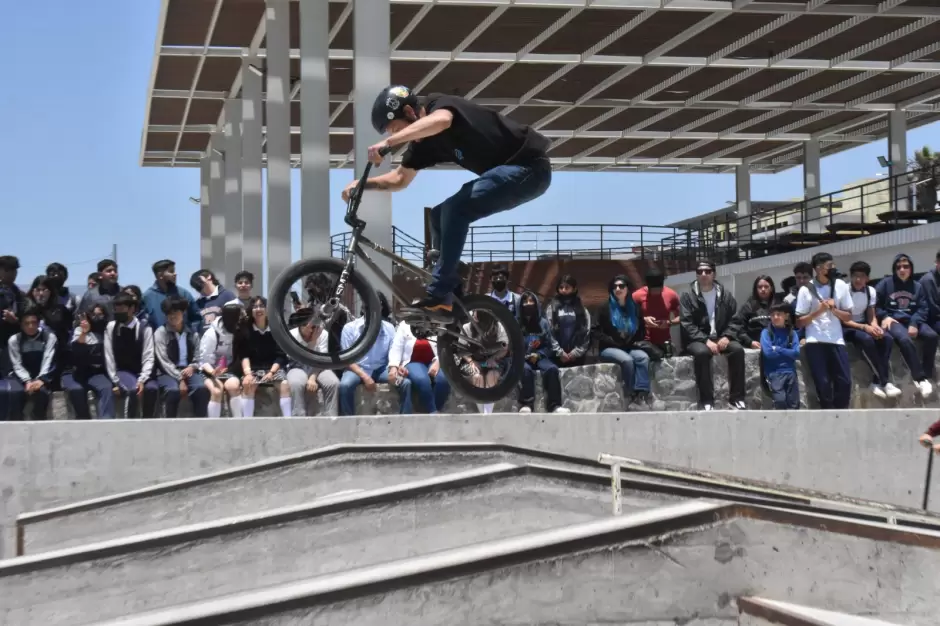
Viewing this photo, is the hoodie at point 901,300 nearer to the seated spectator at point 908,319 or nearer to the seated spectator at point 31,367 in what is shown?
the seated spectator at point 908,319

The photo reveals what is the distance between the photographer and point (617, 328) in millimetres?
11391

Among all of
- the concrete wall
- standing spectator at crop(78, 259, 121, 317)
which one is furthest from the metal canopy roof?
the concrete wall

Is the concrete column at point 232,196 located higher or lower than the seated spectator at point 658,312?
higher

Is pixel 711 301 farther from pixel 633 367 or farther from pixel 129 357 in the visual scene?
pixel 129 357

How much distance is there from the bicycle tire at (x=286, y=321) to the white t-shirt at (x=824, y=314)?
5852 millimetres

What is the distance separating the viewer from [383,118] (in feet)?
21.2

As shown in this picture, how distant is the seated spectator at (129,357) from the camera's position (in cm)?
1012

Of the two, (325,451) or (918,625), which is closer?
(918,625)

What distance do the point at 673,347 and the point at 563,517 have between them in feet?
16.7

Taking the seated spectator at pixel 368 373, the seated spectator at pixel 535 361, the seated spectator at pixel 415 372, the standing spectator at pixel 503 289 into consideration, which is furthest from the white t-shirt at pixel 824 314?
the seated spectator at pixel 368 373

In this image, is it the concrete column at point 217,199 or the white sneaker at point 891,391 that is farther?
the concrete column at point 217,199

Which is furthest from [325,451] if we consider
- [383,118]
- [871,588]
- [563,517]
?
[871,588]

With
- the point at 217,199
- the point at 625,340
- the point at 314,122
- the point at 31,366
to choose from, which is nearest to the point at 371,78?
the point at 314,122

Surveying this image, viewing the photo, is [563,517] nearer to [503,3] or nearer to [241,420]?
[241,420]
